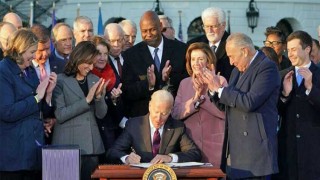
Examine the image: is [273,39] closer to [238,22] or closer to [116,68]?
[116,68]

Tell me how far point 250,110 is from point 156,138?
0.88m

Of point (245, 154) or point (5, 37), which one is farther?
point (5, 37)

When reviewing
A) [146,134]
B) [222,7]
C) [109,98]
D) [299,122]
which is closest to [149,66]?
[109,98]

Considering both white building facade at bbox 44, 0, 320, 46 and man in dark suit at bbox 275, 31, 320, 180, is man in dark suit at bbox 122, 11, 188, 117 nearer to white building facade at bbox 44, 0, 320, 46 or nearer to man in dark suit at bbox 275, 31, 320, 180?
man in dark suit at bbox 275, 31, 320, 180

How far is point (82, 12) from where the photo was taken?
27.2m

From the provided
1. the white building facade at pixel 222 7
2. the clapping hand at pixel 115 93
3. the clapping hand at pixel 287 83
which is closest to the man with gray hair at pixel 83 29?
the clapping hand at pixel 115 93

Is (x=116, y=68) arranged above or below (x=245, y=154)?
above

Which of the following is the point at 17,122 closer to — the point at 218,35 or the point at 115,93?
the point at 115,93

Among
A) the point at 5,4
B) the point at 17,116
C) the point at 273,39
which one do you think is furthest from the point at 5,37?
the point at 5,4

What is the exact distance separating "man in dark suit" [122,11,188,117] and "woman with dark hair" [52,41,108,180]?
2.66 ft

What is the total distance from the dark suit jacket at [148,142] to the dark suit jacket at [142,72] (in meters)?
0.94

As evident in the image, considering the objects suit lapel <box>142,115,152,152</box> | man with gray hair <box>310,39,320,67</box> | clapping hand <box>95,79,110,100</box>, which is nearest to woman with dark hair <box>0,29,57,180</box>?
clapping hand <box>95,79,110,100</box>

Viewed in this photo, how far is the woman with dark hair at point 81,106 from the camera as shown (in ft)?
24.6

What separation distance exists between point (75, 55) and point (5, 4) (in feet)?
61.4
